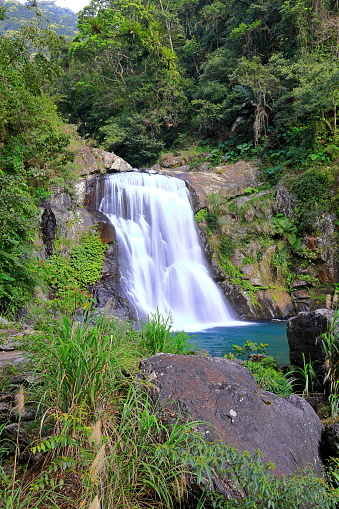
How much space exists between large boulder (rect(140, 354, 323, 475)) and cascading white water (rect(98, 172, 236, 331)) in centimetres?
767

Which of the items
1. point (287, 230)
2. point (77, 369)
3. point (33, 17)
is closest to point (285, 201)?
point (287, 230)

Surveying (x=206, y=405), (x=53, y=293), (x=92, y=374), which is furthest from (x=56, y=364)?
(x=53, y=293)

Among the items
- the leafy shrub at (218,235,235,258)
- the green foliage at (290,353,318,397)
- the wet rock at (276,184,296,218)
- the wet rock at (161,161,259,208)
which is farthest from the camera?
the wet rock at (161,161,259,208)

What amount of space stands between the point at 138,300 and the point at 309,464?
8.79 m

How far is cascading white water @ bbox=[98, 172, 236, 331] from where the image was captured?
1182cm

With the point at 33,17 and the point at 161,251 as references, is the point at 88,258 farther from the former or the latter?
the point at 33,17

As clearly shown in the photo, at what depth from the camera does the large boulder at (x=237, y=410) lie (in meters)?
2.49

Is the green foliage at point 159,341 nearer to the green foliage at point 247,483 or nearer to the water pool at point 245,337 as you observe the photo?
the green foliage at point 247,483

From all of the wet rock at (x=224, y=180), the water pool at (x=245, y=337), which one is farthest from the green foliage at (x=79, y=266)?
the wet rock at (x=224, y=180)

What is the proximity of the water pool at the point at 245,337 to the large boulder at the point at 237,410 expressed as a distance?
14.8ft

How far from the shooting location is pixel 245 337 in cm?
972

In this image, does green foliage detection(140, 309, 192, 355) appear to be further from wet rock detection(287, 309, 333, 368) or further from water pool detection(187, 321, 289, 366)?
water pool detection(187, 321, 289, 366)

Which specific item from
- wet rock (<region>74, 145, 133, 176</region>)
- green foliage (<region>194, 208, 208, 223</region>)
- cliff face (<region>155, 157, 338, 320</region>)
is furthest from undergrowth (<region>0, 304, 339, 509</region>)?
wet rock (<region>74, 145, 133, 176</region>)

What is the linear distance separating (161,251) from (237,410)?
10.6 meters
